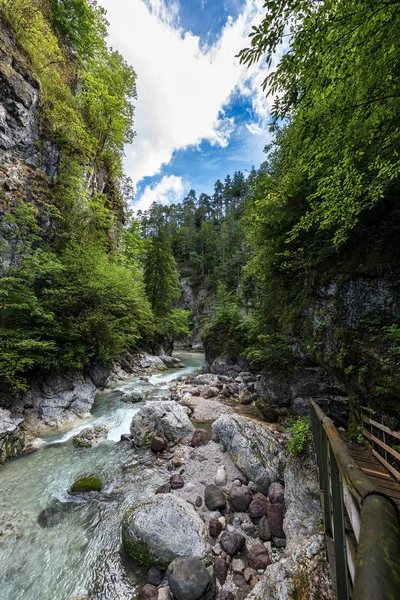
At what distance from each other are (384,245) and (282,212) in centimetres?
312

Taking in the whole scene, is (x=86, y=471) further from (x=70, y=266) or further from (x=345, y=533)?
(x=70, y=266)

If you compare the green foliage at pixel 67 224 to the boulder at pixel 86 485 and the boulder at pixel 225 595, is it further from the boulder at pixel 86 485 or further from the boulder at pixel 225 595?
the boulder at pixel 225 595

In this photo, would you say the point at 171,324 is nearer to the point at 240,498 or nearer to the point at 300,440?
the point at 240,498

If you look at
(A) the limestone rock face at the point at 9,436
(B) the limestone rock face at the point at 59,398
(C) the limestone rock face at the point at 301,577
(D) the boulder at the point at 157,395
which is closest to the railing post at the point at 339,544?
(C) the limestone rock face at the point at 301,577

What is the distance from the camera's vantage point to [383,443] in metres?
3.24

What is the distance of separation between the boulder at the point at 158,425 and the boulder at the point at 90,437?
40.0 inches

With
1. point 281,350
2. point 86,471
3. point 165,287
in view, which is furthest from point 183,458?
point 165,287

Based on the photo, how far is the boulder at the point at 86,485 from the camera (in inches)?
211

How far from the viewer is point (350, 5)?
2.58m

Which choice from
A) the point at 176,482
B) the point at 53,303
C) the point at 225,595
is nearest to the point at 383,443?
the point at 225,595

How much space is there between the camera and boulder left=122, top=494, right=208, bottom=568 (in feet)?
12.3

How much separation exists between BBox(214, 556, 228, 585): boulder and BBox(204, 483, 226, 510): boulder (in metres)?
0.98

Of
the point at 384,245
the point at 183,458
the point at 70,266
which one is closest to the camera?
the point at 384,245

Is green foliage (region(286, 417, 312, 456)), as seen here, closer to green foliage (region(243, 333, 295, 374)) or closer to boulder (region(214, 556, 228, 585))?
boulder (region(214, 556, 228, 585))
